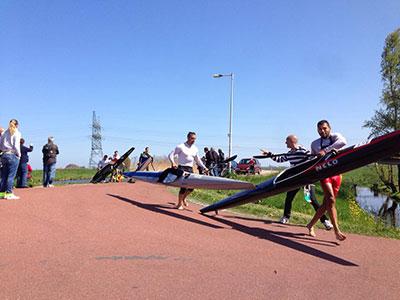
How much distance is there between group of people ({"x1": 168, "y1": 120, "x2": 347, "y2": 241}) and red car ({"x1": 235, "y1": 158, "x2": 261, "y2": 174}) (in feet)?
90.8

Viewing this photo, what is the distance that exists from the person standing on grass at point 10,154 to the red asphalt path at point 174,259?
3.56 feet

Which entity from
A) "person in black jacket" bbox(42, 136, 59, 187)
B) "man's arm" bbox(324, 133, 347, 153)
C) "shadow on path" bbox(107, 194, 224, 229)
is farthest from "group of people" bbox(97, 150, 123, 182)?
"man's arm" bbox(324, 133, 347, 153)

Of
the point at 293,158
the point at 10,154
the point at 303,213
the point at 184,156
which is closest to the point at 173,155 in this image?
the point at 184,156

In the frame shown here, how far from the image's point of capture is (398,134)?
17.8ft

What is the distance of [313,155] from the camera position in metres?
6.51

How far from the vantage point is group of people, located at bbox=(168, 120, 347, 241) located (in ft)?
19.6

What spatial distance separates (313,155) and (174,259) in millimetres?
3513

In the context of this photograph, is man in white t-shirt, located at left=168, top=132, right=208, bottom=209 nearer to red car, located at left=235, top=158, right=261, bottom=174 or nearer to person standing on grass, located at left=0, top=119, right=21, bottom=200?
person standing on grass, located at left=0, top=119, right=21, bottom=200

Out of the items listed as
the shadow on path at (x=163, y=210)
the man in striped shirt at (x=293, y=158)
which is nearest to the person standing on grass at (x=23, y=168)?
the shadow on path at (x=163, y=210)

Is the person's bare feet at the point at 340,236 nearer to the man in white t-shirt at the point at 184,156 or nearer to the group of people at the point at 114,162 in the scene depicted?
the man in white t-shirt at the point at 184,156

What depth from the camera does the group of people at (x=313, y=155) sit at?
5988 millimetres

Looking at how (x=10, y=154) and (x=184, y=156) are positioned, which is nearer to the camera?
(x=10, y=154)

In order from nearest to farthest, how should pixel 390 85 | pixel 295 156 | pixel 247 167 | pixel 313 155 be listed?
pixel 313 155
pixel 295 156
pixel 390 85
pixel 247 167

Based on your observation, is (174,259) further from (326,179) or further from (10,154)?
(10,154)
